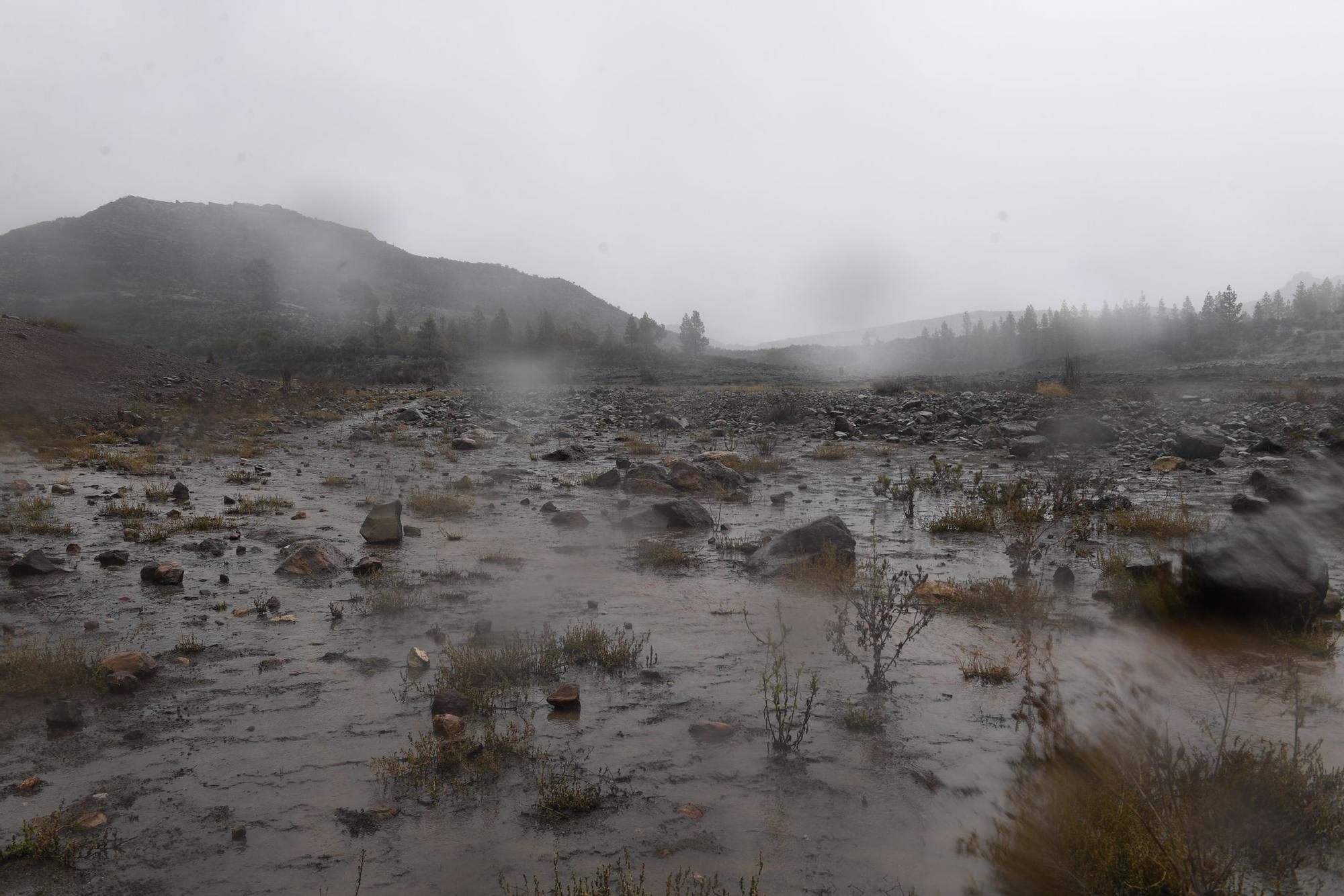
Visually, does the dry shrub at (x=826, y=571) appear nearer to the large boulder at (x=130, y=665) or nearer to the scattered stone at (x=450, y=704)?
the scattered stone at (x=450, y=704)

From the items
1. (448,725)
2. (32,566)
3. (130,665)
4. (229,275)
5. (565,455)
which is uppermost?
(229,275)

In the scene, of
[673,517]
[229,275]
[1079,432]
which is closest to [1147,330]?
[1079,432]

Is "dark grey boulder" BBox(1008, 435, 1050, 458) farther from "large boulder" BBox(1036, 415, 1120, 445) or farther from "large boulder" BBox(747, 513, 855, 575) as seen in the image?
"large boulder" BBox(747, 513, 855, 575)

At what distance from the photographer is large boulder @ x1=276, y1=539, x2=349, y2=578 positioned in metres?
6.30

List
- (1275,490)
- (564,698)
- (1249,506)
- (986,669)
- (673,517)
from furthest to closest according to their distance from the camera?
(673,517), (1275,490), (1249,506), (986,669), (564,698)

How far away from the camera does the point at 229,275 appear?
102938 mm

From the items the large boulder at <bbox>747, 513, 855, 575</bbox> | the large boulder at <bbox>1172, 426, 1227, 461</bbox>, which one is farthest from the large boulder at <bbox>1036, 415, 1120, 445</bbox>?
the large boulder at <bbox>747, 513, 855, 575</bbox>

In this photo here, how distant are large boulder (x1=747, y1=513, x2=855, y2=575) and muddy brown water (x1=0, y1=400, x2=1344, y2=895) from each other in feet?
1.14

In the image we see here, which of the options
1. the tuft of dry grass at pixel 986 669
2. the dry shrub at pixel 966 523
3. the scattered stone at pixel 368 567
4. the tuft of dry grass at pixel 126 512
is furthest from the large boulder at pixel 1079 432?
the tuft of dry grass at pixel 126 512

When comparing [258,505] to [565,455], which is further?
[565,455]

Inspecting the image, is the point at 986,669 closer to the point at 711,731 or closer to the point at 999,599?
the point at 999,599

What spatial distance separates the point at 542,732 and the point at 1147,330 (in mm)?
88301

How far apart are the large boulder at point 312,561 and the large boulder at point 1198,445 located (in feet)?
44.0

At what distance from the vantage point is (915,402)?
20.4m
